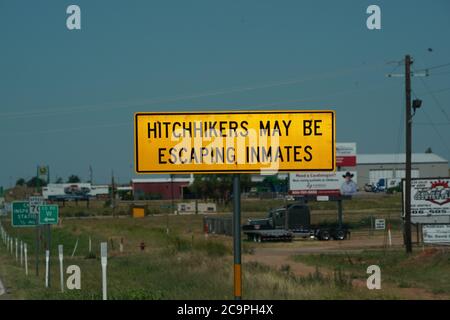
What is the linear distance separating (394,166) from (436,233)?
171 feet

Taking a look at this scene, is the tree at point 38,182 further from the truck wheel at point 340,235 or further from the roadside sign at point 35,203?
the truck wheel at point 340,235


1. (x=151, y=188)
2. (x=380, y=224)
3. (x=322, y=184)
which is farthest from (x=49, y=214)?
(x=151, y=188)

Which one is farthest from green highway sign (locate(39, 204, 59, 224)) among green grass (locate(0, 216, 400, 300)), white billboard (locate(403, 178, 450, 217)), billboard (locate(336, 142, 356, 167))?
billboard (locate(336, 142, 356, 167))

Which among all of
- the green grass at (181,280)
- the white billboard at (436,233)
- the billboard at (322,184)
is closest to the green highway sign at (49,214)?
the green grass at (181,280)

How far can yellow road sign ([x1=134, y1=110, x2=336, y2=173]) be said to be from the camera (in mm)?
9797

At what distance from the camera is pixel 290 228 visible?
53.2m

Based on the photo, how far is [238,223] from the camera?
9891 millimetres

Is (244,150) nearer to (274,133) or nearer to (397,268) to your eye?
(274,133)

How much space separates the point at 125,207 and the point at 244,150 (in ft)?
257

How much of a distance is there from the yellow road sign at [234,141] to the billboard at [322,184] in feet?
161

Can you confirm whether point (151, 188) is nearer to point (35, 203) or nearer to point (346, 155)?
point (346, 155)

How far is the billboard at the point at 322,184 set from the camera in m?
59.2

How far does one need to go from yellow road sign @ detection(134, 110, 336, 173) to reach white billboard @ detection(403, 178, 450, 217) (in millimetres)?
31714

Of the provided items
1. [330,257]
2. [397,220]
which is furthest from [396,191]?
[330,257]
